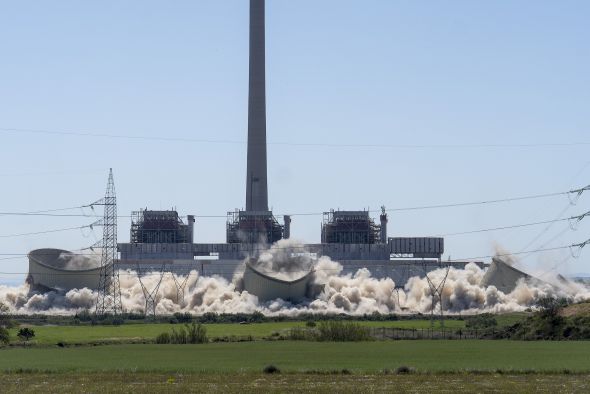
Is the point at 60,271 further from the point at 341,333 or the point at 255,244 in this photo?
the point at 341,333

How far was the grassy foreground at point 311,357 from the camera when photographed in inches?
2306

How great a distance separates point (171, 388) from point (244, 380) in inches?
201

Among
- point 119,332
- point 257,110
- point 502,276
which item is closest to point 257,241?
point 257,110

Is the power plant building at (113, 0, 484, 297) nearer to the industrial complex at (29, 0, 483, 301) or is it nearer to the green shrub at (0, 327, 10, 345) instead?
the industrial complex at (29, 0, 483, 301)

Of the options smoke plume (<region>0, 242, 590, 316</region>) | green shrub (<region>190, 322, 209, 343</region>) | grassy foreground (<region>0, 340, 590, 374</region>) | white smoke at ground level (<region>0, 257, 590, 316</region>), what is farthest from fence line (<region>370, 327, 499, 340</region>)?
smoke plume (<region>0, 242, 590, 316</region>)

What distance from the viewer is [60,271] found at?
591ft

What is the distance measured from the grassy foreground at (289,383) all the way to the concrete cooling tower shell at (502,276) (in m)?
118

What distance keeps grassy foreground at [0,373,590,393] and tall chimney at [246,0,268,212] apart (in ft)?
400

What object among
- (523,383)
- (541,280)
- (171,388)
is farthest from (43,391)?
(541,280)

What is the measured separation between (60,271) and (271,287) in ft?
119

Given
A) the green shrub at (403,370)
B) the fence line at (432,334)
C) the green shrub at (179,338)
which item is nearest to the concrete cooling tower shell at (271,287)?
the fence line at (432,334)

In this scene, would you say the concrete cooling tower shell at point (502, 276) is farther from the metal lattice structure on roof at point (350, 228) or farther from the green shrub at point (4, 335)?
the green shrub at point (4, 335)

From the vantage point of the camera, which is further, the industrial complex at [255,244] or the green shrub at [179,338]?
the industrial complex at [255,244]

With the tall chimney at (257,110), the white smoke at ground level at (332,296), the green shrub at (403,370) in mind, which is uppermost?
the tall chimney at (257,110)
